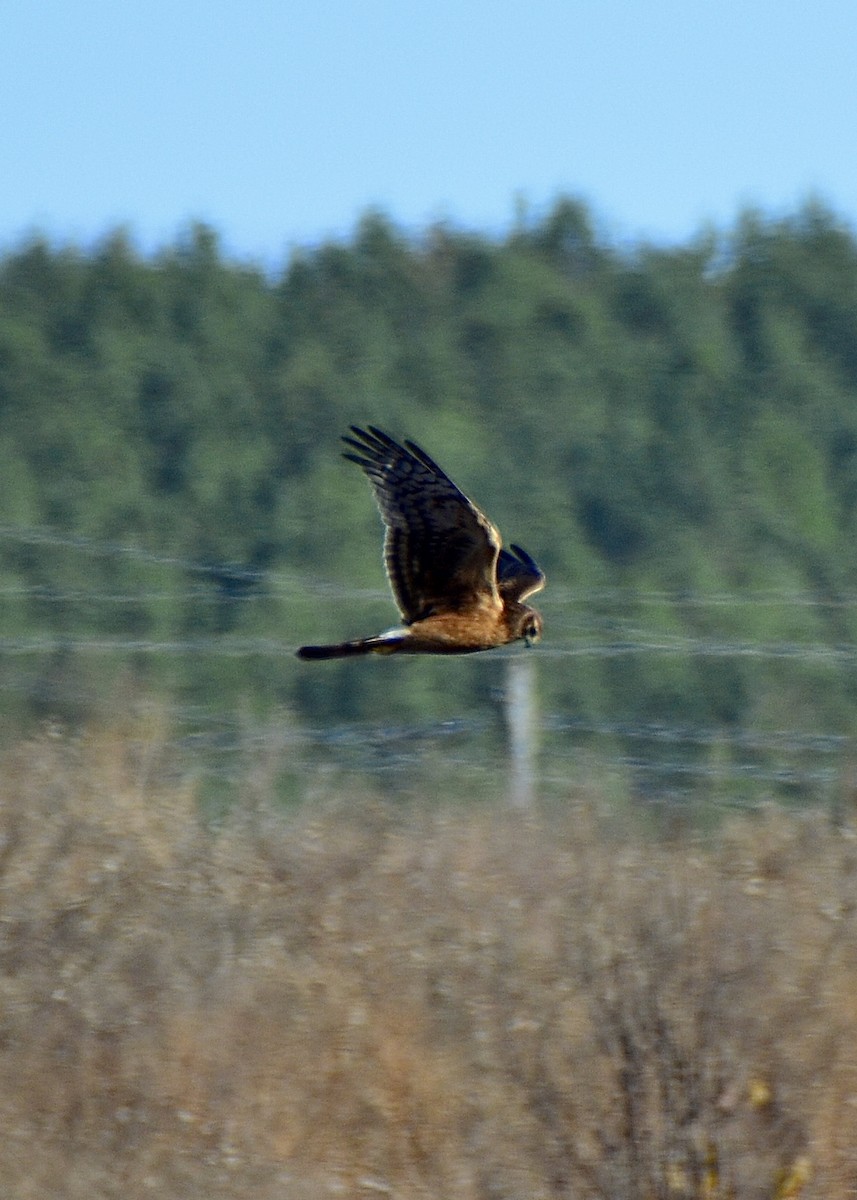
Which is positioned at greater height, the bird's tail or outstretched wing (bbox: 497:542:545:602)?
outstretched wing (bbox: 497:542:545:602)

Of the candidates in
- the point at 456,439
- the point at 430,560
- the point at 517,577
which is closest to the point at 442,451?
the point at 456,439

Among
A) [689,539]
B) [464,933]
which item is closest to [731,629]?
[689,539]

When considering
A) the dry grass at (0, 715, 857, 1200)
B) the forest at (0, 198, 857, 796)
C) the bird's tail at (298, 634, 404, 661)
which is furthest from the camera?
the forest at (0, 198, 857, 796)

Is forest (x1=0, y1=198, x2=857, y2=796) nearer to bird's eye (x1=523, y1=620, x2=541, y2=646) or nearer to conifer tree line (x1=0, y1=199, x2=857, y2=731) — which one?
conifer tree line (x1=0, y1=199, x2=857, y2=731)

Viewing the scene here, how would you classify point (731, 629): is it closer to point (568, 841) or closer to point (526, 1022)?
point (568, 841)

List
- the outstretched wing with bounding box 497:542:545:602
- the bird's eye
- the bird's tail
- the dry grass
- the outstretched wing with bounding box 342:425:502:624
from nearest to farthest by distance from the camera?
1. the dry grass
2. the bird's tail
3. the outstretched wing with bounding box 342:425:502:624
4. the bird's eye
5. the outstretched wing with bounding box 497:542:545:602

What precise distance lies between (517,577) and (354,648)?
1.00 metres

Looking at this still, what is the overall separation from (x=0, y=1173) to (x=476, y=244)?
18409 mm

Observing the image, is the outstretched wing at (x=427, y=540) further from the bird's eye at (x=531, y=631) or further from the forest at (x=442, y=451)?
the forest at (x=442, y=451)

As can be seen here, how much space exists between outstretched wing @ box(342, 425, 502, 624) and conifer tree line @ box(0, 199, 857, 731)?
7.65 meters

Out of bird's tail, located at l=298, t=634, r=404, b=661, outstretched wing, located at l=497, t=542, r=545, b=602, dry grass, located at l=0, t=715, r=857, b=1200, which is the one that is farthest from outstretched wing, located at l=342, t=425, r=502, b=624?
dry grass, located at l=0, t=715, r=857, b=1200

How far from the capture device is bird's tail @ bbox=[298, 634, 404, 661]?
21.7ft

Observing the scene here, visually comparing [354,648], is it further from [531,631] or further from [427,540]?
[531,631]

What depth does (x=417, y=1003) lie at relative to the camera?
7.63 metres
